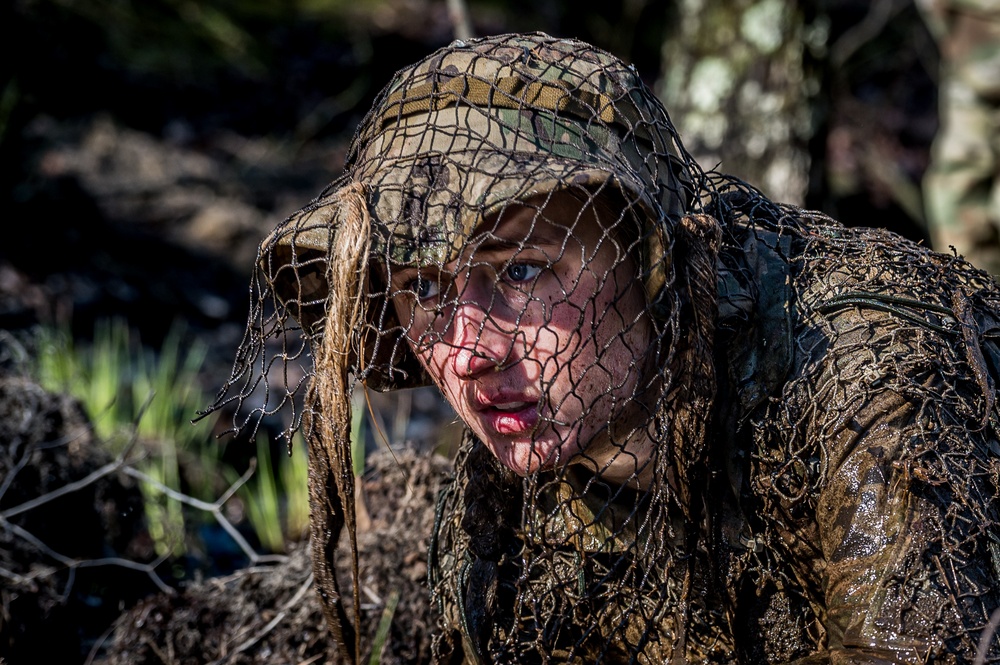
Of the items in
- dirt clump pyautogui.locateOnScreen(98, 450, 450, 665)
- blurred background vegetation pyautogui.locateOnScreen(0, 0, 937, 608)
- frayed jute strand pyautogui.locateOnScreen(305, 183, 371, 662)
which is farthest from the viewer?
→ blurred background vegetation pyautogui.locateOnScreen(0, 0, 937, 608)

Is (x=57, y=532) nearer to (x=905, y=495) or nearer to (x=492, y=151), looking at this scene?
(x=492, y=151)

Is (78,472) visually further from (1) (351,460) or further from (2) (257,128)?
(2) (257,128)

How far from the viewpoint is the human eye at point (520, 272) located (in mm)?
2352

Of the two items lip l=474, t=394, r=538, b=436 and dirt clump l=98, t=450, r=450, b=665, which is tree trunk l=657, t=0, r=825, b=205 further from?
lip l=474, t=394, r=538, b=436

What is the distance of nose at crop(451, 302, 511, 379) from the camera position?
2307 mm

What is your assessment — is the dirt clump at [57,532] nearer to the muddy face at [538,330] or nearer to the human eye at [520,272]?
the muddy face at [538,330]

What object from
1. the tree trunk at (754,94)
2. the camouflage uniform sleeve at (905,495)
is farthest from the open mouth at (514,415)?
the tree trunk at (754,94)

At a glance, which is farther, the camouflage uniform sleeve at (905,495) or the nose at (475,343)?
the nose at (475,343)

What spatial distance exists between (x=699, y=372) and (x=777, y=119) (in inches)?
151

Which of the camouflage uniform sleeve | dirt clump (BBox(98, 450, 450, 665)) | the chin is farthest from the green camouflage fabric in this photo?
the chin

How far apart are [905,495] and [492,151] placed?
1116mm

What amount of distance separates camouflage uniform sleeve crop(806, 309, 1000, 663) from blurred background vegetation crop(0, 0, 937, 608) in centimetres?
178

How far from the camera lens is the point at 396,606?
3.39 meters

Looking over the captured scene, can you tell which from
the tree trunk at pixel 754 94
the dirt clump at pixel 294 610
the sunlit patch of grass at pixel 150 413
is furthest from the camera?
the tree trunk at pixel 754 94
